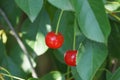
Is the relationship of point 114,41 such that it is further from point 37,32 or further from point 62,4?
point 62,4

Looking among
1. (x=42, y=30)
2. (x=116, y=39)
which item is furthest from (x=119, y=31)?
(x=42, y=30)

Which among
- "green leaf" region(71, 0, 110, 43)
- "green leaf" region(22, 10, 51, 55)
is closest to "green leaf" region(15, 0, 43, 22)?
"green leaf" region(71, 0, 110, 43)

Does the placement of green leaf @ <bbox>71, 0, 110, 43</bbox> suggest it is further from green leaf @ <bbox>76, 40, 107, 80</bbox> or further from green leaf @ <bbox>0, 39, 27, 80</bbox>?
green leaf @ <bbox>0, 39, 27, 80</bbox>

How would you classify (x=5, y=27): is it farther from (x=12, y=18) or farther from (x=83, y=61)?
(x=83, y=61)

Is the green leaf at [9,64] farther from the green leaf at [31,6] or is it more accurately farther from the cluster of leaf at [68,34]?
the green leaf at [31,6]

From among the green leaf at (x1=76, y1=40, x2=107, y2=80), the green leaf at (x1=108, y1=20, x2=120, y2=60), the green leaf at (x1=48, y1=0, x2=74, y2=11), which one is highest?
the green leaf at (x1=48, y1=0, x2=74, y2=11)

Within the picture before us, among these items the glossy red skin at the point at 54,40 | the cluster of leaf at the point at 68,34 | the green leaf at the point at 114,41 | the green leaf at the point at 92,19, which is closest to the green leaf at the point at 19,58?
the cluster of leaf at the point at 68,34
